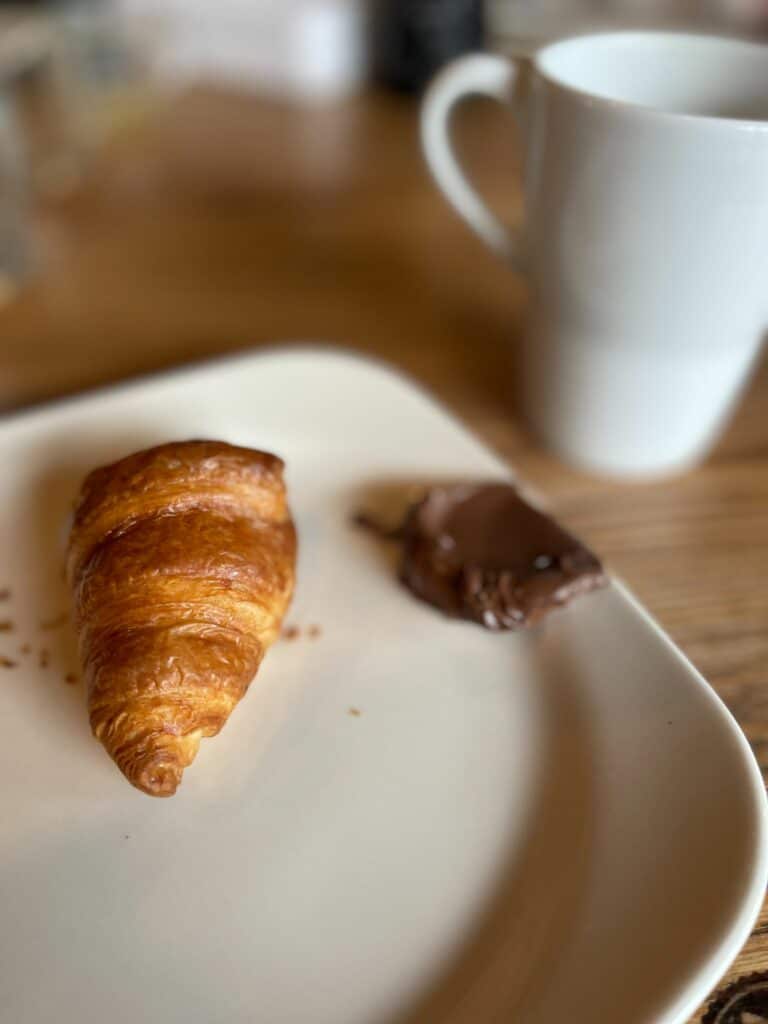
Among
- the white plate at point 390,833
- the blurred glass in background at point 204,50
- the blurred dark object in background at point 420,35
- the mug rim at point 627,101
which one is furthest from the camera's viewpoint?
the blurred dark object in background at point 420,35

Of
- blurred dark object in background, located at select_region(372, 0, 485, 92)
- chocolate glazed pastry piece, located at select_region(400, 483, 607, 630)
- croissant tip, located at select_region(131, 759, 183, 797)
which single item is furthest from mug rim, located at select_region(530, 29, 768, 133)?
blurred dark object in background, located at select_region(372, 0, 485, 92)

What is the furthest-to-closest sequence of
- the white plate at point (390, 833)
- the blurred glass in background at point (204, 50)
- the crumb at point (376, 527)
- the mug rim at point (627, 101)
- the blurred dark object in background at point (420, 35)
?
1. the blurred dark object in background at point (420, 35)
2. the blurred glass in background at point (204, 50)
3. the crumb at point (376, 527)
4. the mug rim at point (627, 101)
5. the white plate at point (390, 833)

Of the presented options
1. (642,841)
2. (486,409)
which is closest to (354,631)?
(642,841)

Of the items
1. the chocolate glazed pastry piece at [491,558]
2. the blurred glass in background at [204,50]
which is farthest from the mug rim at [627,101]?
the blurred glass in background at [204,50]

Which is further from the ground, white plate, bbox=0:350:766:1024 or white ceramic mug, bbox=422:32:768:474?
white ceramic mug, bbox=422:32:768:474

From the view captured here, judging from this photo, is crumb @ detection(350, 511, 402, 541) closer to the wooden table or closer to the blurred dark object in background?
the wooden table

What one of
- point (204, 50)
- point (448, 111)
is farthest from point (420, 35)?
point (448, 111)

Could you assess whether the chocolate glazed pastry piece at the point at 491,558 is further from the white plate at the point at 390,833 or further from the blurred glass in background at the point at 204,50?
the blurred glass in background at the point at 204,50

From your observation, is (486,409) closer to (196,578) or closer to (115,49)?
(196,578)
